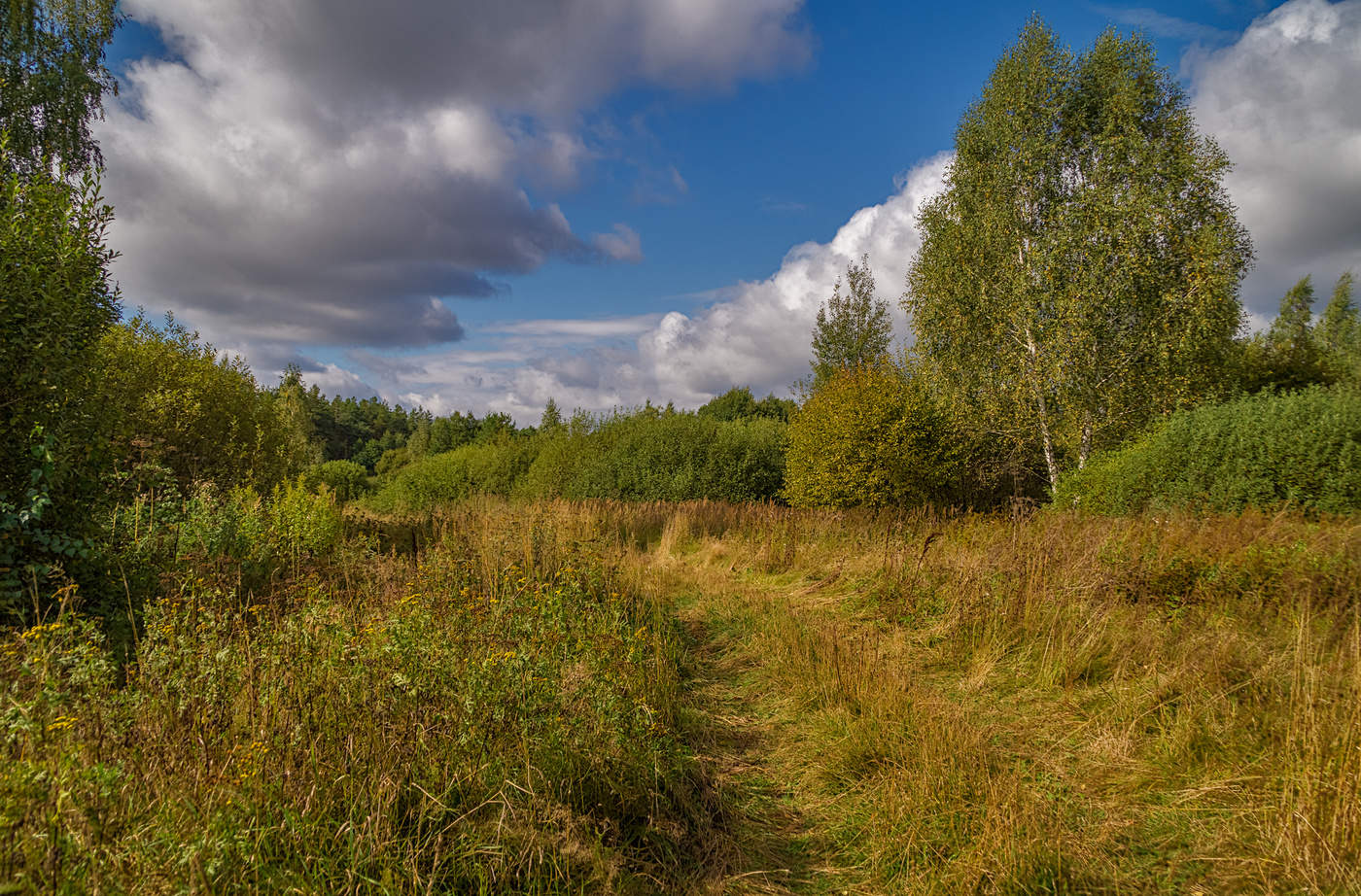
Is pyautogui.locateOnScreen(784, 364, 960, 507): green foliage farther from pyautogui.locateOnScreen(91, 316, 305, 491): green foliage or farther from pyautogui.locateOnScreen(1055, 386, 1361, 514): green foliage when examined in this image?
pyautogui.locateOnScreen(91, 316, 305, 491): green foliage

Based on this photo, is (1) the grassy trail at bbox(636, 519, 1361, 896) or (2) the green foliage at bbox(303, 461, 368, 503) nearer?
(1) the grassy trail at bbox(636, 519, 1361, 896)

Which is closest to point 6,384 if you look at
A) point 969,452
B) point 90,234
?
point 90,234

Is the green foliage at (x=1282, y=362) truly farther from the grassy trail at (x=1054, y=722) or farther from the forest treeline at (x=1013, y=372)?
the grassy trail at (x=1054, y=722)

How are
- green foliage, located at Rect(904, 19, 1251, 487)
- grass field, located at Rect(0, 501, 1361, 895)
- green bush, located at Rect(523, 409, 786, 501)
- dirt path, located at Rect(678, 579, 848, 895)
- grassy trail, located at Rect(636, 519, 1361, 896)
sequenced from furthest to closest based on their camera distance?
green bush, located at Rect(523, 409, 786, 501) < green foliage, located at Rect(904, 19, 1251, 487) < dirt path, located at Rect(678, 579, 848, 895) < grassy trail, located at Rect(636, 519, 1361, 896) < grass field, located at Rect(0, 501, 1361, 895)

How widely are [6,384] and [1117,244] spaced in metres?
18.5

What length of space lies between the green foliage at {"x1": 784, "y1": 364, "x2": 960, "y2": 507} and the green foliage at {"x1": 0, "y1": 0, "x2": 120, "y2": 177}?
16.8m

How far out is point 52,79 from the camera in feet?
39.2

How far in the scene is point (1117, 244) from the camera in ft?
45.1

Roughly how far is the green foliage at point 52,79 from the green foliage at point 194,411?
4.33 meters

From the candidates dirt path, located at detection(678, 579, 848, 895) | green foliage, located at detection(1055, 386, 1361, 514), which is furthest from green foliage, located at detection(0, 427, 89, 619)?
green foliage, located at detection(1055, 386, 1361, 514)

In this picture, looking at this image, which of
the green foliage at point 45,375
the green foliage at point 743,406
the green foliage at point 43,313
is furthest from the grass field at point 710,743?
the green foliage at point 743,406

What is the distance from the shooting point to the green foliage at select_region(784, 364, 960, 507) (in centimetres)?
1425

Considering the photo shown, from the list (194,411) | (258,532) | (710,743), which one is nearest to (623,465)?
(194,411)

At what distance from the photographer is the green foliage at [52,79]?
458 inches
